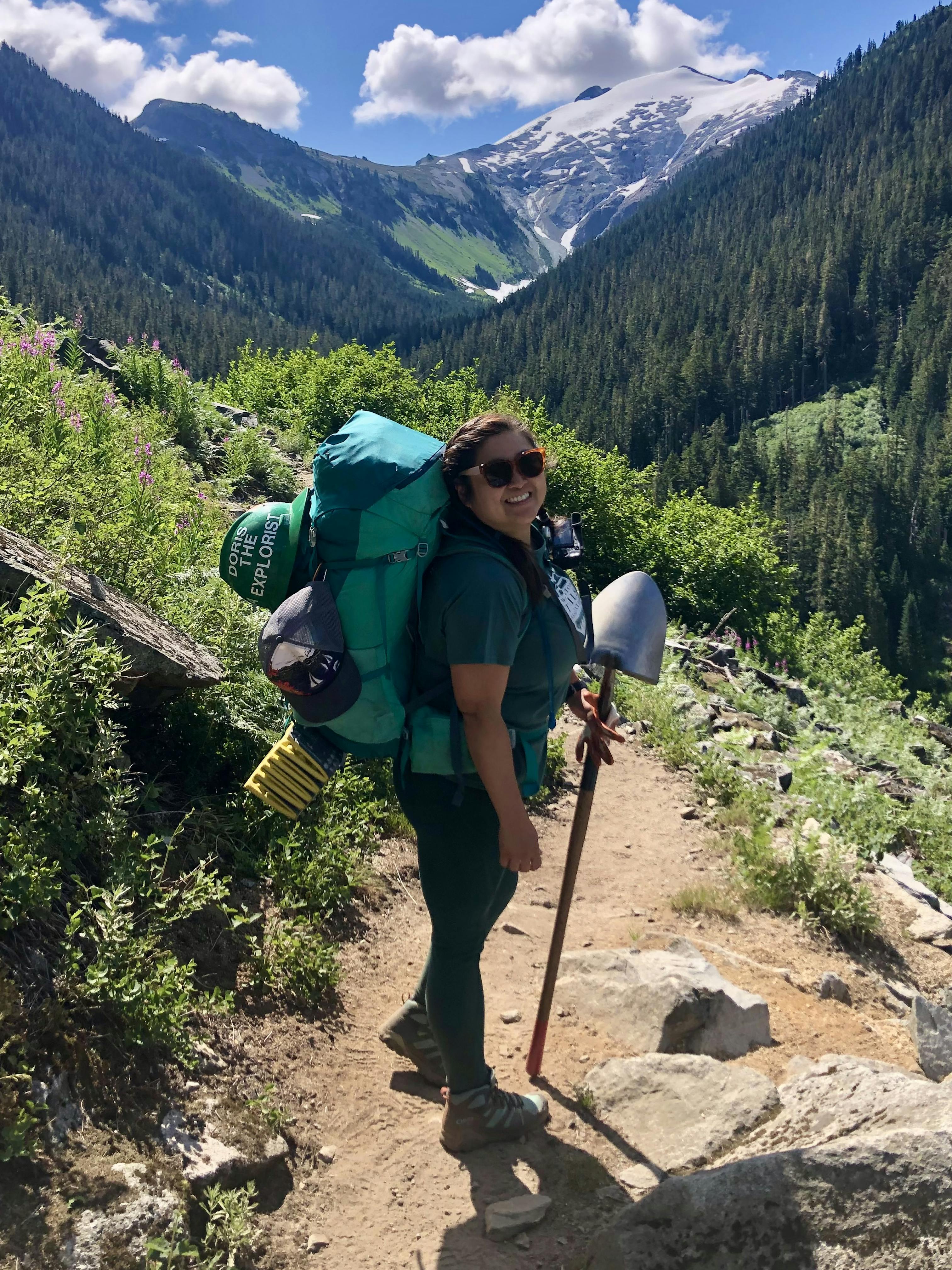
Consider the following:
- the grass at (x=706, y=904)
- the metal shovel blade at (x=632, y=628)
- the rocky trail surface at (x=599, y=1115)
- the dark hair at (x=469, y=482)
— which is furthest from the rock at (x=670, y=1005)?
the dark hair at (x=469, y=482)

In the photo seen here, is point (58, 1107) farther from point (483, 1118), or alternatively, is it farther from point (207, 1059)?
point (483, 1118)

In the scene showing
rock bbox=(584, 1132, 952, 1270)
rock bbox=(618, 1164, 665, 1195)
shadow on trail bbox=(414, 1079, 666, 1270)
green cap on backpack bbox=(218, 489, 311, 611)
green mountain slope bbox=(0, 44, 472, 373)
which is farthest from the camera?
green mountain slope bbox=(0, 44, 472, 373)

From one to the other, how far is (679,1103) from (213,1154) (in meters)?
1.60

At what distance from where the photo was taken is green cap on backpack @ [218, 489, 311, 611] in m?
2.35

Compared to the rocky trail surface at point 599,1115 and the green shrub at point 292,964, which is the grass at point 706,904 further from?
the green shrub at point 292,964

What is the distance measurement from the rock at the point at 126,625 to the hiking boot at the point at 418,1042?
164 centimetres

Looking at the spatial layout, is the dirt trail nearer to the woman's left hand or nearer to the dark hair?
the woman's left hand

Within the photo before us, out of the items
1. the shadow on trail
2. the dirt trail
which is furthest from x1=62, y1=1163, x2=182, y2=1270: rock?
the shadow on trail

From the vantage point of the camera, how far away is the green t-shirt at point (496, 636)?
210 cm

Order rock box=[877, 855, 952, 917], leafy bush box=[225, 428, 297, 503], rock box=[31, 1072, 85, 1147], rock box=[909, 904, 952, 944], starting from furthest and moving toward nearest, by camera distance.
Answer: leafy bush box=[225, 428, 297, 503]
rock box=[877, 855, 952, 917]
rock box=[909, 904, 952, 944]
rock box=[31, 1072, 85, 1147]

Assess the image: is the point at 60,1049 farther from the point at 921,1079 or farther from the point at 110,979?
the point at 921,1079

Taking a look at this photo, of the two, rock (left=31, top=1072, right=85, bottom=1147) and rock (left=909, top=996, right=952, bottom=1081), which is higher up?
rock (left=909, top=996, right=952, bottom=1081)

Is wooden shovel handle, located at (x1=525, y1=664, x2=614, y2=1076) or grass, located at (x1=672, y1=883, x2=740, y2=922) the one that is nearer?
wooden shovel handle, located at (x1=525, y1=664, x2=614, y2=1076)

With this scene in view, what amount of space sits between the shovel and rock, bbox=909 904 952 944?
9.57 feet
